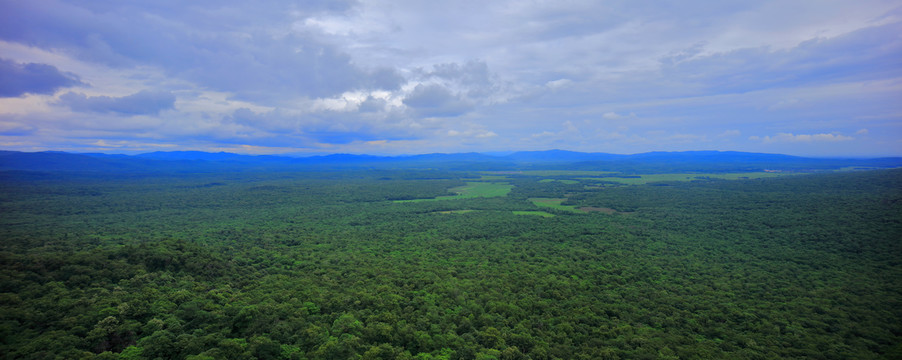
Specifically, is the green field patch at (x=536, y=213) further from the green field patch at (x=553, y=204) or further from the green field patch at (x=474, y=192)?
the green field patch at (x=474, y=192)

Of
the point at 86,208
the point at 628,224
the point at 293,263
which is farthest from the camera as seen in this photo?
the point at 86,208

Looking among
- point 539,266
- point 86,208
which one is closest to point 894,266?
point 539,266

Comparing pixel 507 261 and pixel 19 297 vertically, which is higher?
pixel 19 297

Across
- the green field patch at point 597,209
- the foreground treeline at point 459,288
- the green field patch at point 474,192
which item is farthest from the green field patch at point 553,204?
the foreground treeline at point 459,288

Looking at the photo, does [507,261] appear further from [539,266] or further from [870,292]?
[870,292]

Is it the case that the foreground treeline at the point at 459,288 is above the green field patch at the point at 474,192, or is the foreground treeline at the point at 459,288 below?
below

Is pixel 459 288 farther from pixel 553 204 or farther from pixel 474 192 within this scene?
pixel 474 192

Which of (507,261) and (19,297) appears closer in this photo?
(19,297)

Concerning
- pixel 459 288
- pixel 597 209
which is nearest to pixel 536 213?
pixel 597 209
